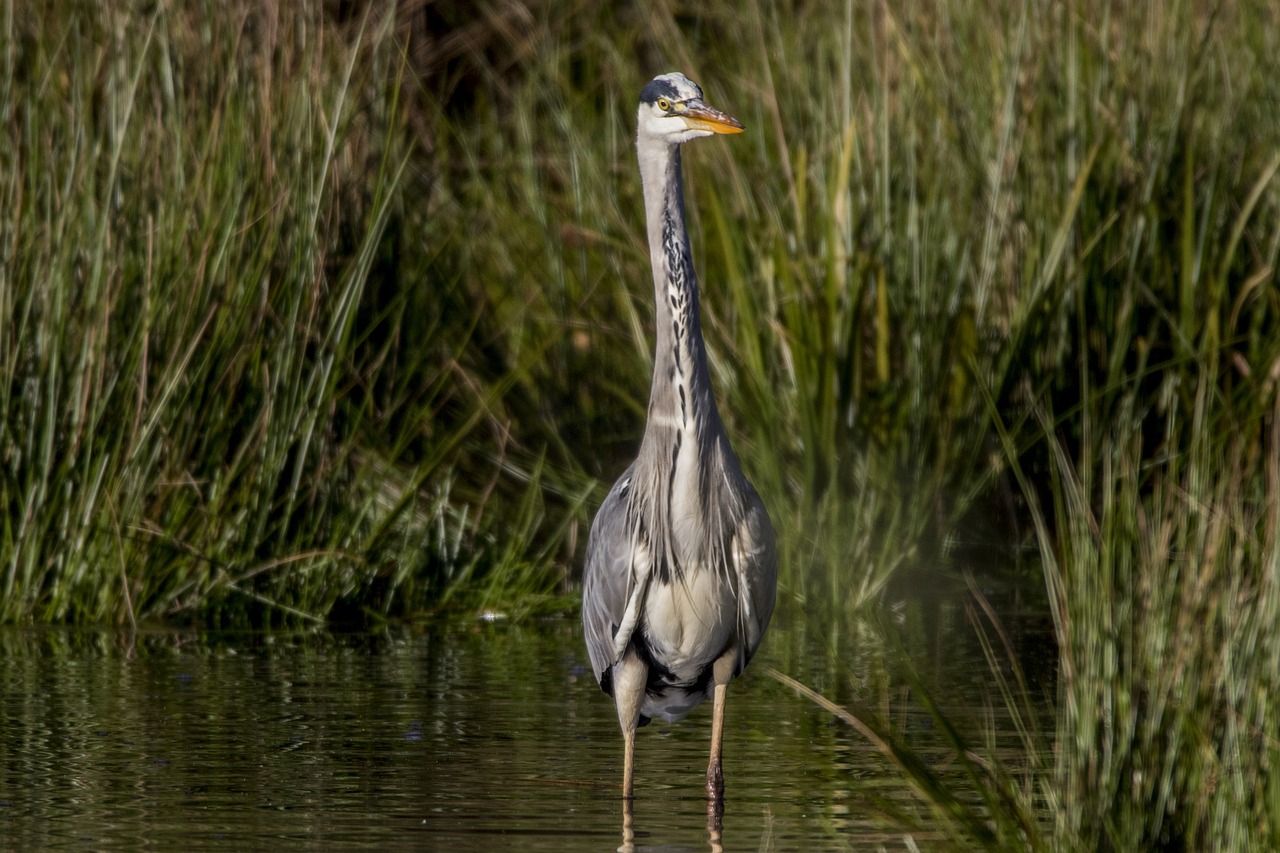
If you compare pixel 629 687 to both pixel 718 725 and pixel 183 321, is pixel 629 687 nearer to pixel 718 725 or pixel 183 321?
pixel 718 725

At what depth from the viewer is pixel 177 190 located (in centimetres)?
652

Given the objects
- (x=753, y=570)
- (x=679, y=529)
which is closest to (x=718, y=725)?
(x=753, y=570)

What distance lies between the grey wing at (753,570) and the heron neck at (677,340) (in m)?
0.27

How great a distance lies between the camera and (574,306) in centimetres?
857

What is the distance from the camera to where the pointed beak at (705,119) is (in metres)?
4.98

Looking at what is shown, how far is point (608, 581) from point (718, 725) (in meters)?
0.50

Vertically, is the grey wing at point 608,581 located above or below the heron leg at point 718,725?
above

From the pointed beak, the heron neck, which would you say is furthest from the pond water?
the pointed beak

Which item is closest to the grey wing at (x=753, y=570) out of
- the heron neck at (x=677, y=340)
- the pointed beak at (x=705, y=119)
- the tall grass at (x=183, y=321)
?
the heron neck at (x=677, y=340)

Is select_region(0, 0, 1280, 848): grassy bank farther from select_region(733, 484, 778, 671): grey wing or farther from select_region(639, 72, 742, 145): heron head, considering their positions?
select_region(639, 72, 742, 145): heron head

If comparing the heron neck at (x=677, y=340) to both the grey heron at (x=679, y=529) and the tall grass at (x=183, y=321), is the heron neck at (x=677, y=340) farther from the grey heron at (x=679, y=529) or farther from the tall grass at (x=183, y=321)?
the tall grass at (x=183, y=321)

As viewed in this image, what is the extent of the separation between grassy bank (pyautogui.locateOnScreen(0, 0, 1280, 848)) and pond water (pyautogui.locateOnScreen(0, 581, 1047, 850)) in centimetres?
40

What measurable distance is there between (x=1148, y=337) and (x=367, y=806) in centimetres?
433

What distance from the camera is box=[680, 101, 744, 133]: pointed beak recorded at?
4980mm
